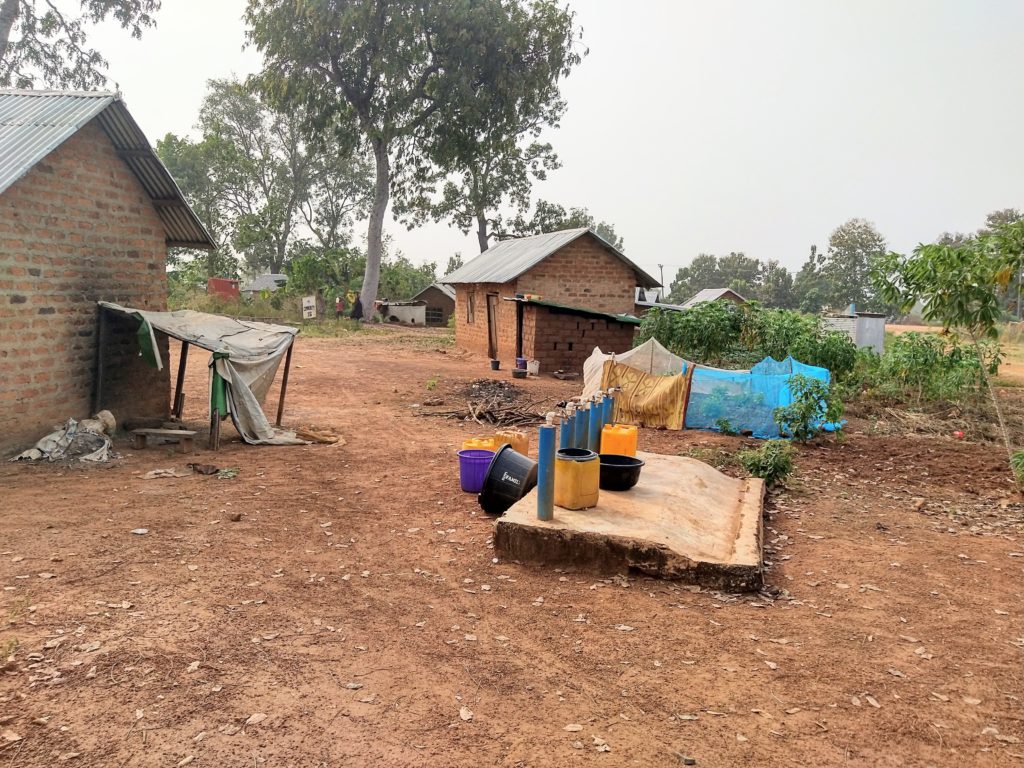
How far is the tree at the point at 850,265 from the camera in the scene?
50562 mm

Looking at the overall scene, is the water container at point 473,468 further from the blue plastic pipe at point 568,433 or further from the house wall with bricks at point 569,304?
the house wall with bricks at point 569,304

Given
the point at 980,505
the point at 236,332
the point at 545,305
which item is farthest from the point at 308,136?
the point at 980,505

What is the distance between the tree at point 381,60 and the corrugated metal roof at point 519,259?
9.29m

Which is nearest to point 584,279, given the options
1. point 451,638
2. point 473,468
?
point 473,468

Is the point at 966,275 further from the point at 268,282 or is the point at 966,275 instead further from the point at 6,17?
the point at 268,282

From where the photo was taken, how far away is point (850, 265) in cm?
5341

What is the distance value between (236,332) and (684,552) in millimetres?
7215

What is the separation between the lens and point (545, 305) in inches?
696

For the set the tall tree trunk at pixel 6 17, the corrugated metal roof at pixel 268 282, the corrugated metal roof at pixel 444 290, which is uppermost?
the tall tree trunk at pixel 6 17

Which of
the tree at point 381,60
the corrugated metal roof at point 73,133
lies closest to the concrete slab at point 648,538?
the corrugated metal roof at point 73,133

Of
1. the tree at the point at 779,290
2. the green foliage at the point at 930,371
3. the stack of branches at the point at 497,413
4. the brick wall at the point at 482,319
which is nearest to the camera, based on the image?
the stack of branches at the point at 497,413

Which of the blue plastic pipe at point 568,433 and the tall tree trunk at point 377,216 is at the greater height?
the tall tree trunk at point 377,216

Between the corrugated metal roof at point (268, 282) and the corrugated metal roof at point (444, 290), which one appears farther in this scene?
the corrugated metal roof at point (268, 282)

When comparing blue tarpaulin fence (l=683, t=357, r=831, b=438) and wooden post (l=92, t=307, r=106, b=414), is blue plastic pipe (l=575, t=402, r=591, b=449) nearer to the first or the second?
blue tarpaulin fence (l=683, t=357, r=831, b=438)
